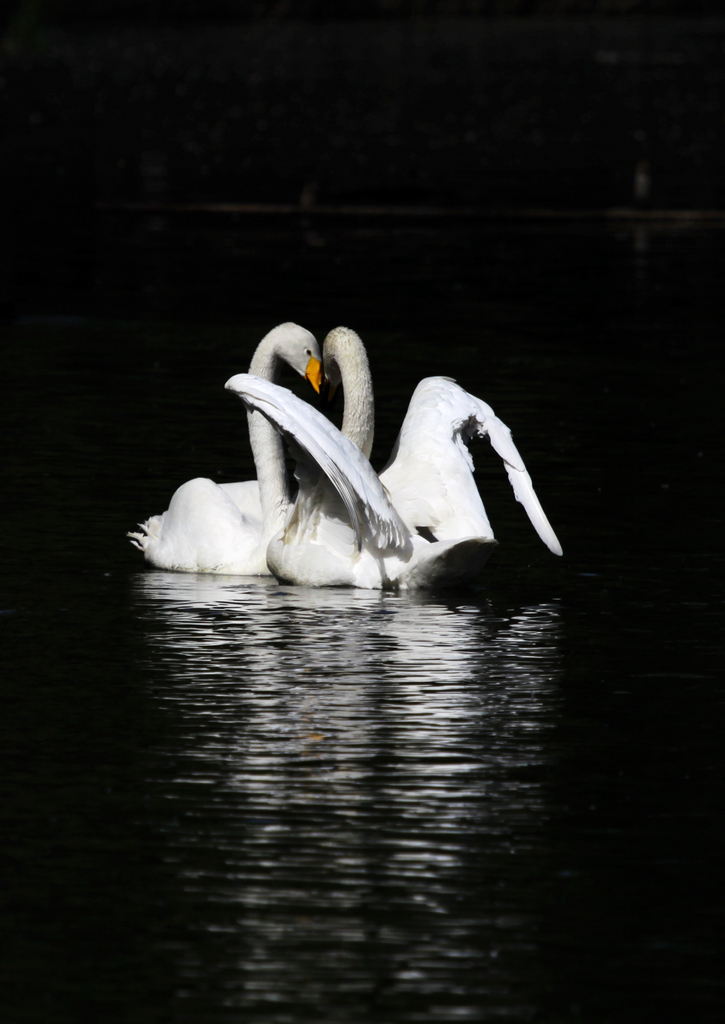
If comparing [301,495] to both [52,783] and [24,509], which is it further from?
[52,783]

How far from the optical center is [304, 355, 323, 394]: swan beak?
1276 cm

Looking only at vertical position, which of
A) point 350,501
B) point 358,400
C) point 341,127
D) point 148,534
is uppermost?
point 341,127

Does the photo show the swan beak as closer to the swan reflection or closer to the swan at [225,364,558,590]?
the swan at [225,364,558,590]

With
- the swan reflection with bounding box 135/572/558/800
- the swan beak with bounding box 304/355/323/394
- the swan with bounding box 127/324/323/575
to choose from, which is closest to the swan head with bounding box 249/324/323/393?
the swan beak with bounding box 304/355/323/394

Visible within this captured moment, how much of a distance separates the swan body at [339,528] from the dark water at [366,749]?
176mm

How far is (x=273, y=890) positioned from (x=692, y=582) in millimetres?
5260

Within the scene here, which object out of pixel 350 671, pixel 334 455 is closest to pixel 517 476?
pixel 334 455

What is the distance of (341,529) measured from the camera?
11539 millimetres

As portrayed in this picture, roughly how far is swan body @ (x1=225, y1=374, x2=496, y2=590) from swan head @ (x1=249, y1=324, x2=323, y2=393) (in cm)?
121

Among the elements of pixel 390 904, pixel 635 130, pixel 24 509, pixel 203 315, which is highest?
pixel 635 130

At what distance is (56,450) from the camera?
604 inches

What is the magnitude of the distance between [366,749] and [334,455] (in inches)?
108

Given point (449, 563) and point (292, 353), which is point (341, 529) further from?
point (292, 353)

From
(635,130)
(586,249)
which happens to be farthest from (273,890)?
(635,130)
